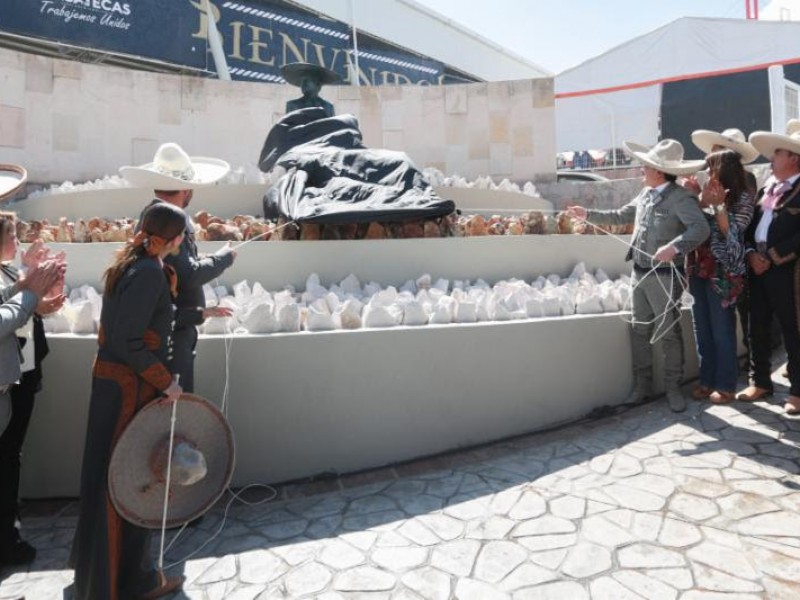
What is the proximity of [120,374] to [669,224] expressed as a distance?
2978 mm

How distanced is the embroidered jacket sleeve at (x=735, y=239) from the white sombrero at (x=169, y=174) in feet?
9.21

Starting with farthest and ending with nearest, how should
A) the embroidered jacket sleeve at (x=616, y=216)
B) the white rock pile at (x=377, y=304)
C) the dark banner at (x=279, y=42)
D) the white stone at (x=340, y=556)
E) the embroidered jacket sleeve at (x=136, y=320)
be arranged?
the dark banner at (x=279, y=42), the embroidered jacket sleeve at (x=616, y=216), the white rock pile at (x=377, y=304), the white stone at (x=340, y=556), the embroidered jacket sleeve at (x=136, y=320)

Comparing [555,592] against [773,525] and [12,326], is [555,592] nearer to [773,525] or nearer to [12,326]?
[773,525]

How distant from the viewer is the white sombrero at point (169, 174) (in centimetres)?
260

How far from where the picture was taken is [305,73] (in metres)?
6.50

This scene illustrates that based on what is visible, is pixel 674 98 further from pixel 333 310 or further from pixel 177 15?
pixel 177 15

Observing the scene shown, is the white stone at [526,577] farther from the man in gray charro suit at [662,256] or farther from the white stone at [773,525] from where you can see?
the man in gray charro suit at [662,256]

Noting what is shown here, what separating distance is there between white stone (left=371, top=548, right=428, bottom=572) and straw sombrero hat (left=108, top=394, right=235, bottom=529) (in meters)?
0.64

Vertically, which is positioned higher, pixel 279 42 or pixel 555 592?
pixel 279 42

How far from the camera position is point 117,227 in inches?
173

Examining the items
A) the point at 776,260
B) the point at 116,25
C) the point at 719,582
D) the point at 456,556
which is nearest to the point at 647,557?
the point at 719,582

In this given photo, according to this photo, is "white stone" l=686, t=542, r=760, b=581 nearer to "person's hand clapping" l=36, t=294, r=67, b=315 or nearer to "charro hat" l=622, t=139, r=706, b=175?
"charro hat" l=622, t=139, r=706, b=175

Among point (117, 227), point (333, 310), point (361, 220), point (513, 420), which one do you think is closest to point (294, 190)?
point (361, 220)

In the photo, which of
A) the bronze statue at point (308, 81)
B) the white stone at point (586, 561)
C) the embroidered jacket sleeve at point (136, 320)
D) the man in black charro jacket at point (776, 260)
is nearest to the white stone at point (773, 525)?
the white stone at point (586, 561)
